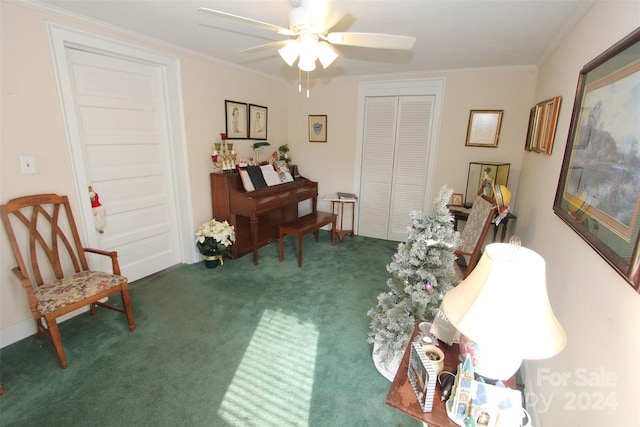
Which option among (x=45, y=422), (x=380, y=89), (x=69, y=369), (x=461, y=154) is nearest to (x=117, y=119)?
(x=69, y=369)

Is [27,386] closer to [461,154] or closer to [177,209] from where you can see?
[177,209]

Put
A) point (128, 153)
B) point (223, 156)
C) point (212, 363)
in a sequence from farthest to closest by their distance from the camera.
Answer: point (223, 156) → point (128, 153) → point (212, 363)

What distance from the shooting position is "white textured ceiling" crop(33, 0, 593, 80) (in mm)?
1829

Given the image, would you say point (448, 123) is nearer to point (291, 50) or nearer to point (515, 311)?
point (291, 50)

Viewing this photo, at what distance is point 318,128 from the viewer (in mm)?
4414

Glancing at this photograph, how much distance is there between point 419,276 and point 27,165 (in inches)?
106

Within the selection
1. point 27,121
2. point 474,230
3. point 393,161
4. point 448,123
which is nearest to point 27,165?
point 27,121

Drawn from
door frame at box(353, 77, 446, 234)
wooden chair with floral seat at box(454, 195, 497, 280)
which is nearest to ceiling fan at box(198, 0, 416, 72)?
wooden chair with floral seat at box(454, 195, 497, 280)

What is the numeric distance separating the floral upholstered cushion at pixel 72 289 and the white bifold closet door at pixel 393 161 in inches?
125

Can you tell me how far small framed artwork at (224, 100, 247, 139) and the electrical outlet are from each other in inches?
72.3

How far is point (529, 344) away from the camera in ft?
2.91

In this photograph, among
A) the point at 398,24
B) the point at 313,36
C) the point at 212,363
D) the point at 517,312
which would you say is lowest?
the point at 212,363

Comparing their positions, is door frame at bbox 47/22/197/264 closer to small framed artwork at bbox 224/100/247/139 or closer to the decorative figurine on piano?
the decorative figurine on piano

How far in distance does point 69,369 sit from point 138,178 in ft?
5.53
